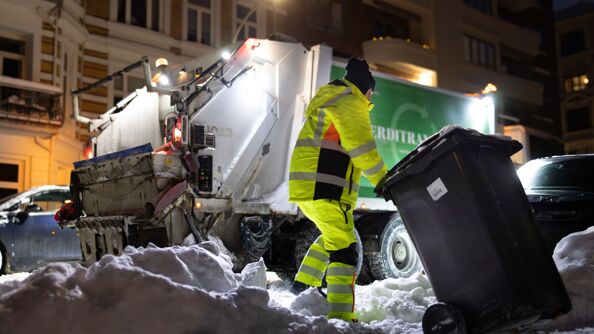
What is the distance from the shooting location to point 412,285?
16.5ft

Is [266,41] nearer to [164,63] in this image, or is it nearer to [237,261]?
[164,63]

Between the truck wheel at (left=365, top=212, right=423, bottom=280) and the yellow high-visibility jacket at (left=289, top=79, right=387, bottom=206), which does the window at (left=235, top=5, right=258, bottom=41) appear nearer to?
the truck wheel at (left=365, top=212, right=423, bottom=280)

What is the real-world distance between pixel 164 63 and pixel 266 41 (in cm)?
122

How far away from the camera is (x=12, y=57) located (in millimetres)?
14844

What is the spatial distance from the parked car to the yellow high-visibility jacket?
590 cm

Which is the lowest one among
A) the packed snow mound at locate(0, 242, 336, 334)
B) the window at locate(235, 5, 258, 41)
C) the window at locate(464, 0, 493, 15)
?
the packed snow mound at locate(0, 242, 336, 334)

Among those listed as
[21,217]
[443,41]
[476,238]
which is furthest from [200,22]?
[476,238]

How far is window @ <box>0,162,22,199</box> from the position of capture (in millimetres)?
14500

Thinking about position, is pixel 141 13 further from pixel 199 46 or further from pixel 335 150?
pixel 335 150

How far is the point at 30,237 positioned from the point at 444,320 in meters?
7.24

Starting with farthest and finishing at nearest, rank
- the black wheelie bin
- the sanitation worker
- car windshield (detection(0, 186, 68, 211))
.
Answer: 1. car windshield (detection(0, 186, 68, 211))
2. the sanitation worker
3. the black wheelie bin

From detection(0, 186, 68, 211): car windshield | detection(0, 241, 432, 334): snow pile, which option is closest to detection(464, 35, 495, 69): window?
detection(0, 186, 68, 211): car windshield

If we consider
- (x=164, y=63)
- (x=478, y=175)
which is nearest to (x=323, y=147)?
(x=478, y=175)

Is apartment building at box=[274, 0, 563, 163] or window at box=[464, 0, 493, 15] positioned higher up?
window at box=[464, 0, 493, 15]
